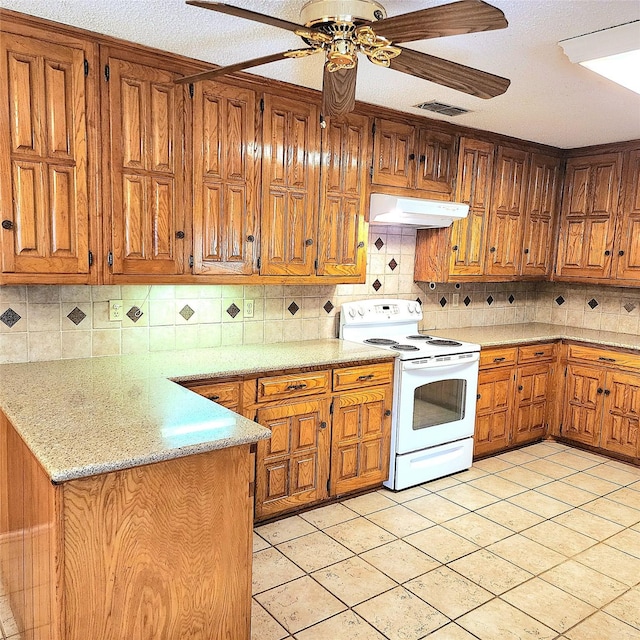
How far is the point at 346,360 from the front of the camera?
3072mm

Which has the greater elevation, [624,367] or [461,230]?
[461,230]

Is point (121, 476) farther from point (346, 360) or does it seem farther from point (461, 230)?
point (461, 230)

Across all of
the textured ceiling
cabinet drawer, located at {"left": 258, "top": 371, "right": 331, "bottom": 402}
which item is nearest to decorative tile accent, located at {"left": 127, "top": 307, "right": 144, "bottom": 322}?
cabinet drawer, located at {"left": 258, "top": 371, "right": 331, "bottom": 402}

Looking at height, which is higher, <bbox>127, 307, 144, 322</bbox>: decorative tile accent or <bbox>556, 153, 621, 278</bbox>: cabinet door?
<bbox>556, 153, 621, 278</bbox>: cabinet door

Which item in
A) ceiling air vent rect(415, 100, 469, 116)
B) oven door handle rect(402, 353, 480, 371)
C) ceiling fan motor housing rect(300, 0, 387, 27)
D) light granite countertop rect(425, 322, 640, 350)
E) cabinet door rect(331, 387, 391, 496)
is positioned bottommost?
cabinet door rect(331, 387, 391, 496)

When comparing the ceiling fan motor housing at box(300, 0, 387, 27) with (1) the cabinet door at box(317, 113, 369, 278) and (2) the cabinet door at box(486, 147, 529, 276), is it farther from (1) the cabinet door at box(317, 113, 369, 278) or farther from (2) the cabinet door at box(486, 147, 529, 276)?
(2) the cabinet door at box(486, 147, 529, 276)

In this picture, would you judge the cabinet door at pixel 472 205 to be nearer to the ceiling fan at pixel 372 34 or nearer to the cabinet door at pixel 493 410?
the cabinet door at pixel 493 410

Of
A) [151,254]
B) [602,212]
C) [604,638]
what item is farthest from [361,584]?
[602,212]

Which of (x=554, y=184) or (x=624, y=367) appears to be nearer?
(x=624, y=367)

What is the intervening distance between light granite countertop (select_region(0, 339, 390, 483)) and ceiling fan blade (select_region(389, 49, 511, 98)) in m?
1.34

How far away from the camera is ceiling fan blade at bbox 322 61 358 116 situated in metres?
1.93

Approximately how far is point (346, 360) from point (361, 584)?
1156mm

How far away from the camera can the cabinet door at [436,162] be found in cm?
365

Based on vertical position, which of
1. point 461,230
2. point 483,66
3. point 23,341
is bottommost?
point 23,341
